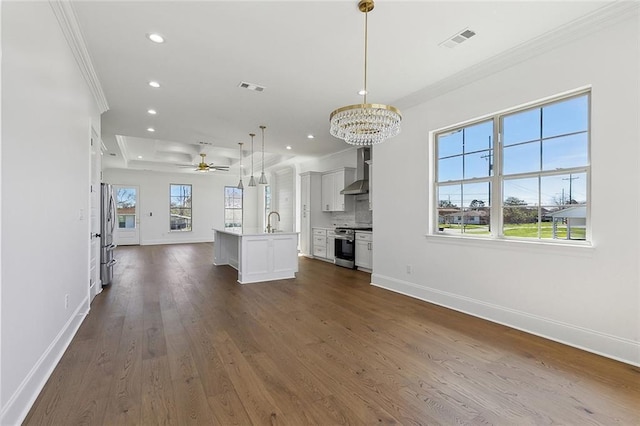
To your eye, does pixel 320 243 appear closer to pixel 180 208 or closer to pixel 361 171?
pixel 361 171

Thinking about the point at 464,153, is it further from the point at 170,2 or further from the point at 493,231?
the point at 170,2

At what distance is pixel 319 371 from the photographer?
7.56 feet

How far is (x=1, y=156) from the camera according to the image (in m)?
1.54

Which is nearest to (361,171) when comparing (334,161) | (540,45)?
(334,161)

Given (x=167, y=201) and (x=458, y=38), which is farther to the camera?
(x=167, y=201)

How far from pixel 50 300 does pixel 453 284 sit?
3.99 meters

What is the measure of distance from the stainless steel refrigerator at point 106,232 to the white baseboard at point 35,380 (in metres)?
2.20

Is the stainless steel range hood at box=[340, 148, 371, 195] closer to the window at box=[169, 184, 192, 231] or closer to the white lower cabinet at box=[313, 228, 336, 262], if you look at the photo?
the white lower cabinet at box=[313, 228, 336, 262]

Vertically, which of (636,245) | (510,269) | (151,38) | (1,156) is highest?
(151,38)

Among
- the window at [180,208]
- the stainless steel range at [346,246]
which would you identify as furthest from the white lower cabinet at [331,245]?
the window at [180,208]

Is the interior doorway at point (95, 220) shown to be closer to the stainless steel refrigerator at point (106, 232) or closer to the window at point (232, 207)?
the stainless steel refrigerator at point (106, 232)

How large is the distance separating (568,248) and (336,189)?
17.1 ft

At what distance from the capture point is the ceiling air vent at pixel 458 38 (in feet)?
9.06

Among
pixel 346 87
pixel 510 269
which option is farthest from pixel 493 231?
pixel 346 87
